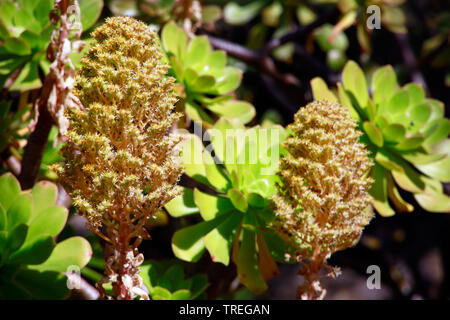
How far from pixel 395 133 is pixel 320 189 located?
0.25 m

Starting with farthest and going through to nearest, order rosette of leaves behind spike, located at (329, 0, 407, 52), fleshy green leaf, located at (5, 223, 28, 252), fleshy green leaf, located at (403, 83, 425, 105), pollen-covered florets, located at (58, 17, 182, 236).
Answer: rosette of leaves behind spike, located at (329, 0, 407, 52) → fleshy green leaf, located at (403, 83, 425, 105) → fleshy green leaf, located at (5, 223, 28, 252) → pollen-covered florets, located at (58, 17, 182, 236)

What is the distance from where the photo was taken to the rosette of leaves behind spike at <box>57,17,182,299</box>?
0.40 meters

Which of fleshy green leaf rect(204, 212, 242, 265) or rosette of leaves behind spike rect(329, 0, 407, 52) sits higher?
rosette of leaves behind spike rect(329, 0, 407, 52)

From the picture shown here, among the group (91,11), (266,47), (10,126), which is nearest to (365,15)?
(266,47)

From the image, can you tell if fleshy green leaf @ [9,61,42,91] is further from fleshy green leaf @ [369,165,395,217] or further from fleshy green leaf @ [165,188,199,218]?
fleshy green leaf @ [369,165,395,217]

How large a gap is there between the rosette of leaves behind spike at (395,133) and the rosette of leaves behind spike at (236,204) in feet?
0.41

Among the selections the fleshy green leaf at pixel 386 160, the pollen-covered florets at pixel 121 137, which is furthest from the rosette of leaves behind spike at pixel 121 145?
the fleshy green leaf at pixel 386 160

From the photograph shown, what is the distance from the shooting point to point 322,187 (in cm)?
45

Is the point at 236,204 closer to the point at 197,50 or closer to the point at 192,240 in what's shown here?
the point at 192,240

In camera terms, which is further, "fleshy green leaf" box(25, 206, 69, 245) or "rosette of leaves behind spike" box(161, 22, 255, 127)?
"rosette of leaves behind spike" box(161, 22, 255, 127)

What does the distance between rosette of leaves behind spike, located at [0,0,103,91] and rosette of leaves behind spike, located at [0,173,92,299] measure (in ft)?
0.55

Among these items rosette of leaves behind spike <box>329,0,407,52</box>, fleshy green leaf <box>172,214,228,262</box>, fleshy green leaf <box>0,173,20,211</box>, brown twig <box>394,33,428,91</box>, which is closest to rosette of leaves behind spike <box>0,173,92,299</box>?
fleshy green leaf <box>0,173,20,211</box>

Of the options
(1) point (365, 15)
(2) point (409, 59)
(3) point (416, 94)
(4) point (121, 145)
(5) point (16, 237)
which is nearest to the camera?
(4) point (121, 145)

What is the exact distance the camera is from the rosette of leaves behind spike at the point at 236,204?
0.55 metres
